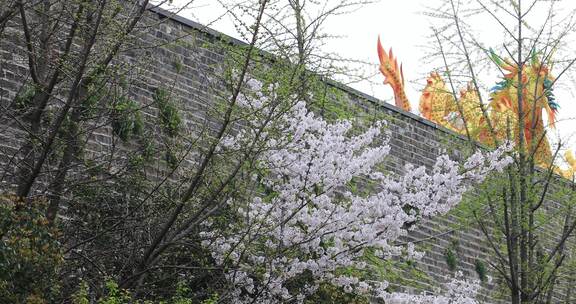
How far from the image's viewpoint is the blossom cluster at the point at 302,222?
10.7m

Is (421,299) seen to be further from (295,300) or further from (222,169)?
(222,169)

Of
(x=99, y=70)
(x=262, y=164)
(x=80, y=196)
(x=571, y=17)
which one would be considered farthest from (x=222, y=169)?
(x=571, y=17)

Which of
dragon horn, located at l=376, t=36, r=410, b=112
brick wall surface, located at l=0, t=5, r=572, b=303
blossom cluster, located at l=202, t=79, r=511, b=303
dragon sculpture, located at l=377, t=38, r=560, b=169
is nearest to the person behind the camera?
blossom cluster, located at l=202, t=79, r=511, b=303

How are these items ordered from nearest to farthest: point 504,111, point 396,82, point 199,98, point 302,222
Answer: point 302,222 → point 199,98 → point 504,111 → point 396,82

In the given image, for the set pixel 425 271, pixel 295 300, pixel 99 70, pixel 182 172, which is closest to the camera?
pixel 99 70

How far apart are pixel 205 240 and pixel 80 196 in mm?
1411

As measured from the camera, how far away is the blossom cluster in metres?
10.7

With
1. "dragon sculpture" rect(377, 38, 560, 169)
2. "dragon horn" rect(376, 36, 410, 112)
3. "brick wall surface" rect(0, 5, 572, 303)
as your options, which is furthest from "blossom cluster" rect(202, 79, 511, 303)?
"dragon horn" rect(376, 36, 410, 112)

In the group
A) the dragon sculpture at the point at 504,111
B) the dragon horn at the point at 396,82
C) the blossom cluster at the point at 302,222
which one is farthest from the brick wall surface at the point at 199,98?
the dragon horn at the point at 396,82

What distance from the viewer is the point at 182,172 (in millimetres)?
12242

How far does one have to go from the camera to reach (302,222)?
1113 cm

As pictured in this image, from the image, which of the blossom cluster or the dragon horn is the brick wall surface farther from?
the dragon horn

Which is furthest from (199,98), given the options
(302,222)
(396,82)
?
(396,82)

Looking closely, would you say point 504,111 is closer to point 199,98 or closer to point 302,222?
point 302,222
